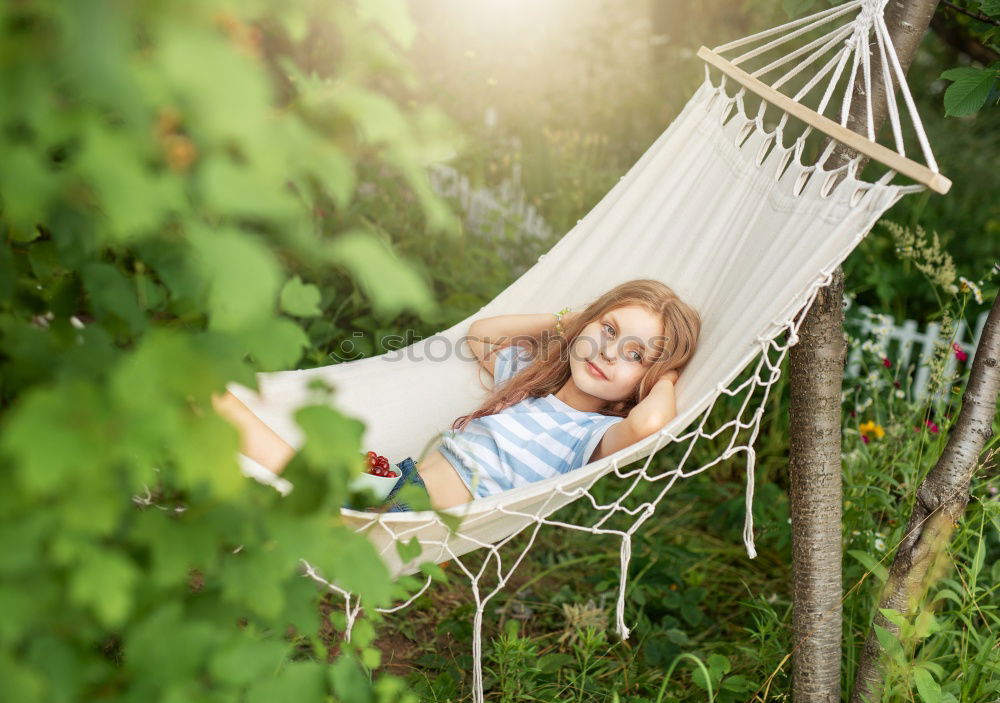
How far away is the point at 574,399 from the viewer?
2.01 metres

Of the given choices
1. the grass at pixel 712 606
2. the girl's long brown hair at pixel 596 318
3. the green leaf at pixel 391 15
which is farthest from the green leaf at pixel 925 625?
the green leaf at pixel 391 15

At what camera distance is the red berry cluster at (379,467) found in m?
1.84

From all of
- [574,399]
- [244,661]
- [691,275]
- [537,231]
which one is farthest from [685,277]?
[537,231]

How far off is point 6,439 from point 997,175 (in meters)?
5.66

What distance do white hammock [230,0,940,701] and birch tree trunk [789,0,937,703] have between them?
0.05m

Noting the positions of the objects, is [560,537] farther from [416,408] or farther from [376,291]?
[376,291]

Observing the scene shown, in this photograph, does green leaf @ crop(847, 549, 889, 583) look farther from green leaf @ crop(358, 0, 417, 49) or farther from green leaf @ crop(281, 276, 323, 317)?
green leaf @ crop(358, 0, 417, 49)

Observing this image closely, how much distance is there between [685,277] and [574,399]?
39 cm

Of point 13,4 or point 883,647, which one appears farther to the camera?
point 883,647

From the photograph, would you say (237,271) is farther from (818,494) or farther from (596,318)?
(596,318)

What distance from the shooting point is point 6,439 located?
0.48 m

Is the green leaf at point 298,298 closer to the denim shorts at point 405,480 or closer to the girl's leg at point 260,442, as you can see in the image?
the girl's leg at point 260,442

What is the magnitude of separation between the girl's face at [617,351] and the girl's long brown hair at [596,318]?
20 mm

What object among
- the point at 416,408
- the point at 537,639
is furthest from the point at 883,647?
the point at 416,408
